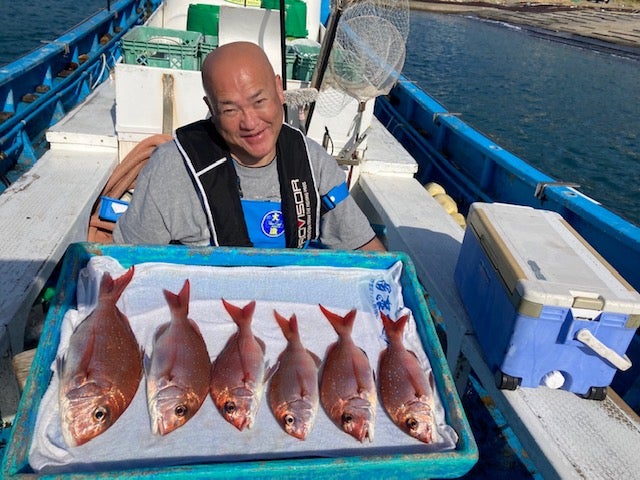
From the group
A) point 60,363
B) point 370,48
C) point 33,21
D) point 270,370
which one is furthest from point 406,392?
point 33,21

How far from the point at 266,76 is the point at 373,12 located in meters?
1.77

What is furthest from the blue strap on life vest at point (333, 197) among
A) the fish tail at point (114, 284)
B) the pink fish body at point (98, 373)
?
the pink fish body at point (98, 373)

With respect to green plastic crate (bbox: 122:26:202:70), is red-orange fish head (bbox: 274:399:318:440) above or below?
below

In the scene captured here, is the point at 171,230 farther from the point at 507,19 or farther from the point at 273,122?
the point at 507,19

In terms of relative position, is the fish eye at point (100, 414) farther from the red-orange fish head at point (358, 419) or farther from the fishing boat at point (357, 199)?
the red-orange fish head at point (358, 419)

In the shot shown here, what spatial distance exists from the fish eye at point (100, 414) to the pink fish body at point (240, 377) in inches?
12.5

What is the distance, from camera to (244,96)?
89.0 inches

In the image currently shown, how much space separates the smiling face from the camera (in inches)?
87.9

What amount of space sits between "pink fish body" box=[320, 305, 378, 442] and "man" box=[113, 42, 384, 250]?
1001 millimetres

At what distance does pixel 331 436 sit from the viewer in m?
1.46

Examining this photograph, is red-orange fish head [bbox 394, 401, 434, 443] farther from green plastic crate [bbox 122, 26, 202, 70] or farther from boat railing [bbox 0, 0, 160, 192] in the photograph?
boat railing [bbox 0, 0, 160, 192]

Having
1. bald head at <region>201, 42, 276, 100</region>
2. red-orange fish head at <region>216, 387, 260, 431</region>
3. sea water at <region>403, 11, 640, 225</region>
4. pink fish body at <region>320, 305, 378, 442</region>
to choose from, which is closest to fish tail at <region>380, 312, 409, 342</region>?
pink fish body at <region>320, 305, 378, 442</region>

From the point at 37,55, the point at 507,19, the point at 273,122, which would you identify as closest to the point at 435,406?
the point at 273,122

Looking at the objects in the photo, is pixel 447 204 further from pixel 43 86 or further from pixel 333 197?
pixel 43 86
